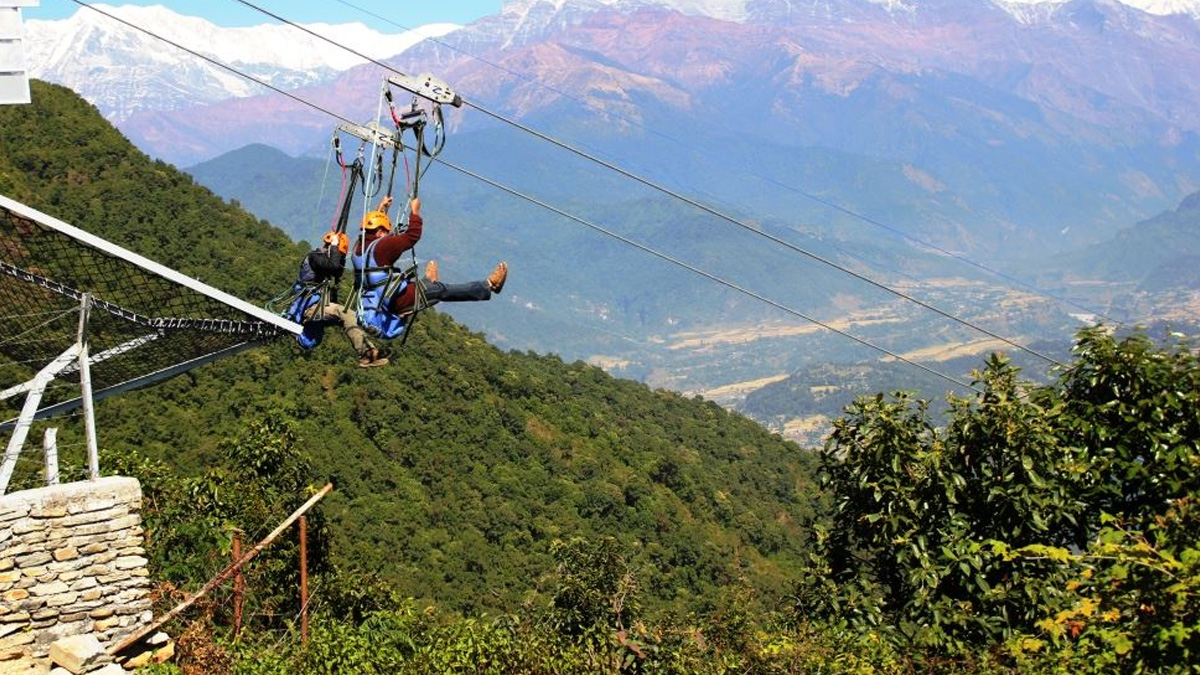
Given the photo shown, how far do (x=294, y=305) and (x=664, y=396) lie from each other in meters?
39.5

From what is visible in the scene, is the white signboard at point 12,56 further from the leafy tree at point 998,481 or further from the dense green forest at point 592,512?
the leafy tree at point 998,481

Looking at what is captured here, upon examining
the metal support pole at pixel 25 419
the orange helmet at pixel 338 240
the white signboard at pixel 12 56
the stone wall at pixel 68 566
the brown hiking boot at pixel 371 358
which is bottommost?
the stone wall at pixel 68 566

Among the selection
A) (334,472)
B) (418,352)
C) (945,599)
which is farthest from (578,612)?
(418,352)

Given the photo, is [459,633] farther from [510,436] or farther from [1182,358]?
[510,436]

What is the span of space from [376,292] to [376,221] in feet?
2.13

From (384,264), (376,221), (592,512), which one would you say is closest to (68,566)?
(384,264)

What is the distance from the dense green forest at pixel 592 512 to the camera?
1144cm

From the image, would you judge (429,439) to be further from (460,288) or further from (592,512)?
(460,288)

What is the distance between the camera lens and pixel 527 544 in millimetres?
29984

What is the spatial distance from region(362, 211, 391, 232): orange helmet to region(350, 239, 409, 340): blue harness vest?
0.50 feet

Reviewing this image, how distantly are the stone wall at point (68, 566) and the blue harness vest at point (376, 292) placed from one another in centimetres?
252

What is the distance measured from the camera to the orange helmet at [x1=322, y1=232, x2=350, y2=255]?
11.0 m

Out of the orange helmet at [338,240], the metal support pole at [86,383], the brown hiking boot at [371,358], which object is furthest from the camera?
the brown hiking boot at [371,358]

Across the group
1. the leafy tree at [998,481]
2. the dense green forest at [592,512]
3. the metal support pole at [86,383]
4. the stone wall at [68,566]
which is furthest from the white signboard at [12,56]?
the leafy tree at [998,481]
